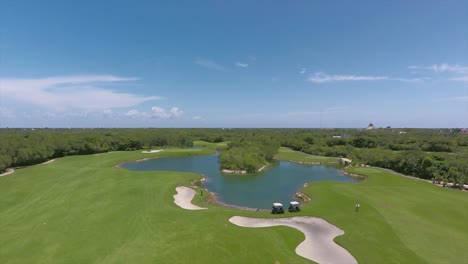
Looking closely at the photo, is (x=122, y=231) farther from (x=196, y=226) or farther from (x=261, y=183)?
(x=261, y=183)

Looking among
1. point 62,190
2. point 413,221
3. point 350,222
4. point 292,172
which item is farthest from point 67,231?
point 292,172

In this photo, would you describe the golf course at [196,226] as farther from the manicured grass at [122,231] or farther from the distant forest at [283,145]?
the distant forest at [283,145]

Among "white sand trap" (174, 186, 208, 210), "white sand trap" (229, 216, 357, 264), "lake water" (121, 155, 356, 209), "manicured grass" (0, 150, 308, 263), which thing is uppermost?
"manicured grass" (0, 150, 308, 263)

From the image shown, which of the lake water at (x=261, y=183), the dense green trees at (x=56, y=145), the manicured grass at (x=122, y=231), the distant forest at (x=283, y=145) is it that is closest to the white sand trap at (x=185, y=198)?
the manicured grass at (x=122, y=231)

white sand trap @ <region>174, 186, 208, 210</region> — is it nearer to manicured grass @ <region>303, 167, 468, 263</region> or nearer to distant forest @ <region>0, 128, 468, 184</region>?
manicured grass @ <region>303, 167, 468, 263</region>

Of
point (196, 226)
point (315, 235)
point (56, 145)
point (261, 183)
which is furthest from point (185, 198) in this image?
point (56, 145)

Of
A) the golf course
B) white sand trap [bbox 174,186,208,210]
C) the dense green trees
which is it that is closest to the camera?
the golf course

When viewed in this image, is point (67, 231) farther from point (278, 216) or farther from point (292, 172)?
point (292, 172)

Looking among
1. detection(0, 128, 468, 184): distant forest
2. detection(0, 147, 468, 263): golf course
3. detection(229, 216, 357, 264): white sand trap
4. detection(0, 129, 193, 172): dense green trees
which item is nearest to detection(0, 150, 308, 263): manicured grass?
detection(0, 147, 468, 263): golf course
